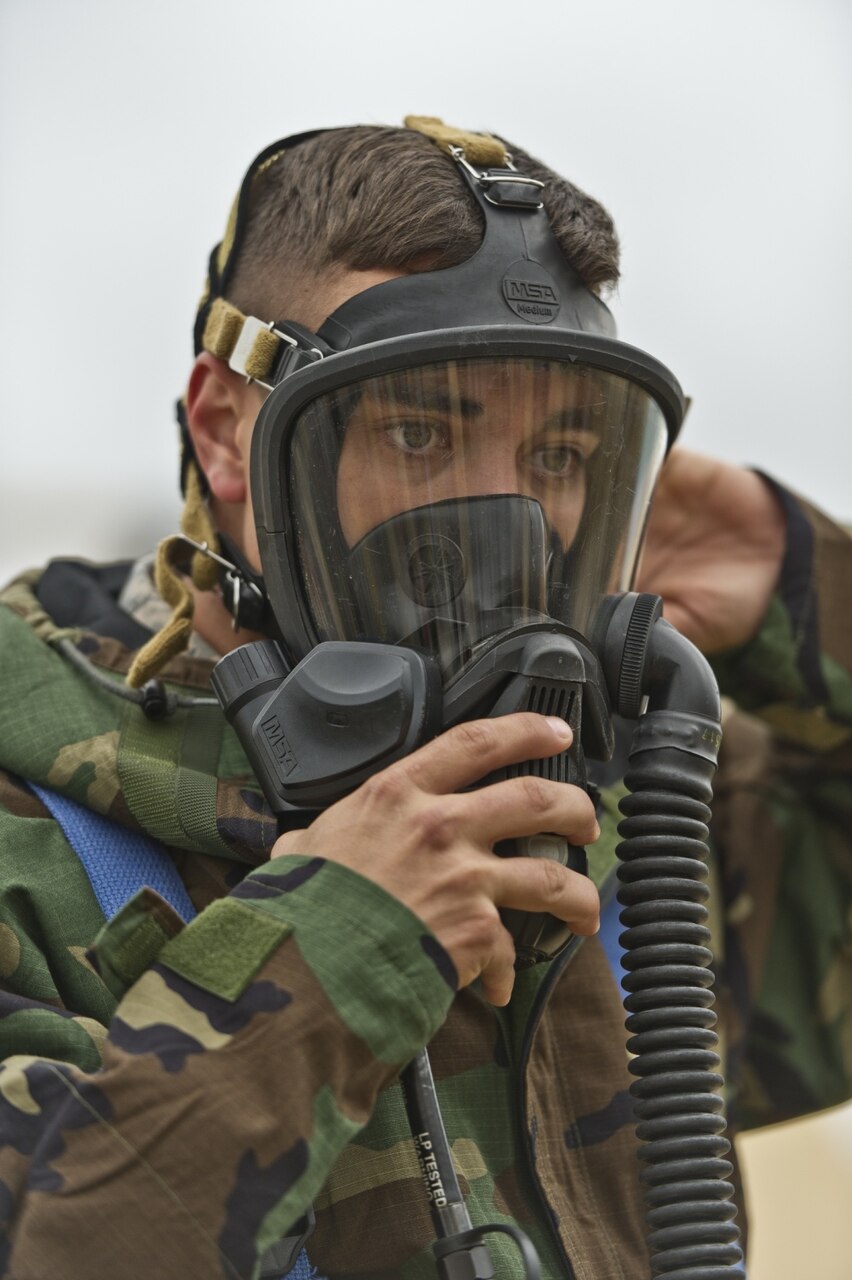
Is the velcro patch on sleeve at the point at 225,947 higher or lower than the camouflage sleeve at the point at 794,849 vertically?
higher

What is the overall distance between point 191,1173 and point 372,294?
109cm

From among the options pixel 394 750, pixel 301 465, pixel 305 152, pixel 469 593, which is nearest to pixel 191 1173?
pixel 394 750

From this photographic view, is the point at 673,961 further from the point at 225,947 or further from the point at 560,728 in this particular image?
the point at 225,947

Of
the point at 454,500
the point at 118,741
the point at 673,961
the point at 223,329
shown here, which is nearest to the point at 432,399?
the point at 454,500

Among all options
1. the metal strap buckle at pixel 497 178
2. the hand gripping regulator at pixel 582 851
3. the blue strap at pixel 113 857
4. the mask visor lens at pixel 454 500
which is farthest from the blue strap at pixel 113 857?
the metal strap buckle at pixel 497 178

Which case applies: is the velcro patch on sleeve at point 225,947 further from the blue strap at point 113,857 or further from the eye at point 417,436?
the eye at point 417,436

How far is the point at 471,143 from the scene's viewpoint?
2.09 metres

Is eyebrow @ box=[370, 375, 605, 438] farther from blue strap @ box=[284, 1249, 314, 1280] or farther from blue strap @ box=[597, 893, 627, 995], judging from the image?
blue strap @ box=[284, 1249, 314, 1280]

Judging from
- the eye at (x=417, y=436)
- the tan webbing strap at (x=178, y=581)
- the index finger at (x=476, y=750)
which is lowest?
the tan webbing strap at (x=178, y=581)

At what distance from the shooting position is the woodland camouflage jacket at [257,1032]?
54.8 inches

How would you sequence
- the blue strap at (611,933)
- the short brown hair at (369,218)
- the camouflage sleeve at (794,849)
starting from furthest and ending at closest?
the camouflage sleeve at (794,849), the blue strap at (611,933), the short brown hair at (369,218)

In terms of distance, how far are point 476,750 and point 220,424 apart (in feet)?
2.86

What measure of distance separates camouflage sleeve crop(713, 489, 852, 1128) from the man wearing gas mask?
745 mm

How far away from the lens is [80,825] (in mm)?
1853
